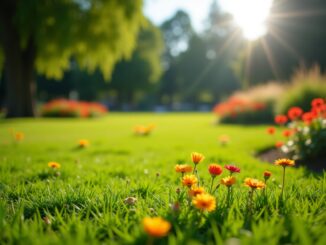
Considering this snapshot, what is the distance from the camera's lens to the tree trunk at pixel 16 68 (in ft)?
50.1

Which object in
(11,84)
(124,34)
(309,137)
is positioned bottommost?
(309,137)

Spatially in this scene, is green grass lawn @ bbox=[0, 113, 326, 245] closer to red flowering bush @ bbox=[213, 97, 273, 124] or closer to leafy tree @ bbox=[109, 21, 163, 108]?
red flowering bush @ bbox=[213, 97, 273, 124]

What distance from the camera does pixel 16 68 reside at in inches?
614

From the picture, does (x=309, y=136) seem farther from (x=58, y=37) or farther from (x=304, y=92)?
(x=58, y=37)

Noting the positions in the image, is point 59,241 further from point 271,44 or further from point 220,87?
point 220,87

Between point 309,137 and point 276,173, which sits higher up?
point 309,137

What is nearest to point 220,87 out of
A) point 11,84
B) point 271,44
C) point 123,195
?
point 271,44

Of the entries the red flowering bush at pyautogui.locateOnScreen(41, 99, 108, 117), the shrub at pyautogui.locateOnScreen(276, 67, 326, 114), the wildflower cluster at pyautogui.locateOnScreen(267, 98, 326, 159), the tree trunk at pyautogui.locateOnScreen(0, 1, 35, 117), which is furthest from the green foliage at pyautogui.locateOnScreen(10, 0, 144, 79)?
the wildflower cluster at pyautogui.locateOnScreen(267, 98, 326, 159)

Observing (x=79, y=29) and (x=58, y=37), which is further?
(x=79, y=29)

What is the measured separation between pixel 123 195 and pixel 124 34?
14608 millimetres

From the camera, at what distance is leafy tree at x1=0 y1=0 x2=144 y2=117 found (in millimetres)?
13953

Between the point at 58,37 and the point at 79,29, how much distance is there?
5.12 feet

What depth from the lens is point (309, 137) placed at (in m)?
4.24

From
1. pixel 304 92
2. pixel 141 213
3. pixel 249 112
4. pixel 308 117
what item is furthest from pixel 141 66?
pixel 141 213
